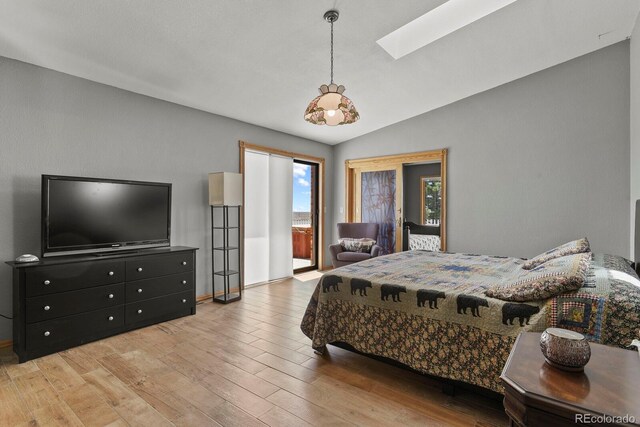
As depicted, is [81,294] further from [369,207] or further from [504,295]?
[369,207]

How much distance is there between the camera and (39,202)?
2996 mm

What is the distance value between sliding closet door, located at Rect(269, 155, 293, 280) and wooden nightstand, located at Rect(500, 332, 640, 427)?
451 cm

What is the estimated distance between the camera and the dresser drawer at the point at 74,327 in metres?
2.61

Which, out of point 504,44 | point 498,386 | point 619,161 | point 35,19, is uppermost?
point 504,44

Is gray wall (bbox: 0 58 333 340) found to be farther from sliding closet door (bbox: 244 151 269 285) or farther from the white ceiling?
sliding closet door (bbox: 244 151 269 285)

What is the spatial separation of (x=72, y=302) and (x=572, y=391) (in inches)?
135

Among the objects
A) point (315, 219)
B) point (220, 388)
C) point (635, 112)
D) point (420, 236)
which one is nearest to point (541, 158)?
point (635, 112)

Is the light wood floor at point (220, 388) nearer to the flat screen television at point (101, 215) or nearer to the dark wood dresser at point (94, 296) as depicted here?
the dark wood dresser at point (94, 296)

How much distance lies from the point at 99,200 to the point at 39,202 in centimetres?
47

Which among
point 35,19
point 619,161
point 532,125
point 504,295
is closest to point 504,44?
Answer: point 532,125

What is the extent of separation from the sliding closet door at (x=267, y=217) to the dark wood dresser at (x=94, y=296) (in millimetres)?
1416

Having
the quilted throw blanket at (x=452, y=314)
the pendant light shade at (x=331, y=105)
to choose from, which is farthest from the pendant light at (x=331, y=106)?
the quilted throw blanket at (x=452, y=314)

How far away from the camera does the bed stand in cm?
580

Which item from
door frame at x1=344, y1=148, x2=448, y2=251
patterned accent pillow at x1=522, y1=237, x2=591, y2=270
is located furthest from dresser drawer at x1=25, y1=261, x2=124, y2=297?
door frame at x1=344, y1=148, x2=448, y2=251
